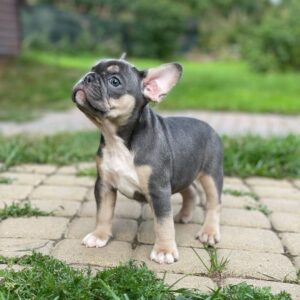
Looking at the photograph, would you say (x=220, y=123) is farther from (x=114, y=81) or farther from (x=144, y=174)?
(x=114, y=81)

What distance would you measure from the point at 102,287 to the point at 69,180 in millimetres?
2465

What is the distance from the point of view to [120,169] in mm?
3234

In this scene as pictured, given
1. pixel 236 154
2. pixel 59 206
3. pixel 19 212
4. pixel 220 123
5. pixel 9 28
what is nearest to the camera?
pixel 19 212

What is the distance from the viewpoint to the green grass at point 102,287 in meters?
2.56

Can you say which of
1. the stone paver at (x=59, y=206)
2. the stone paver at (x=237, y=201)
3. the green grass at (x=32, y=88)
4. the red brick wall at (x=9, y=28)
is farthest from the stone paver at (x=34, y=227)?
the red brick wall at (x=9, y=28)

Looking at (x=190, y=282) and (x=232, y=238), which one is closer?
(x=190, y=282)

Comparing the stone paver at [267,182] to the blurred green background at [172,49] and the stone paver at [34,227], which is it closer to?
the stone paver at [34,227]

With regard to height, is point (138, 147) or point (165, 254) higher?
point (138, 147)

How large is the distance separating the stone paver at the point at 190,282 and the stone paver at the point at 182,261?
9 cm

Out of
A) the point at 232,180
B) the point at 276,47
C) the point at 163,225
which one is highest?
the point at 163,225

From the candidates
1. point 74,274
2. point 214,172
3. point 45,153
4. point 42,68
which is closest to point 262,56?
point 42,68

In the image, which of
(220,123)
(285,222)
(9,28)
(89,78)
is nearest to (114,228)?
(89,78)

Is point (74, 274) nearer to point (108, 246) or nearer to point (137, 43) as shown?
point (108, 246)

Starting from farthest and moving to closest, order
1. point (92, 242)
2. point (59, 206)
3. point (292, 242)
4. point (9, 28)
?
1. point (9, 28)
2. point (59, 206)
3. point (292, 242)
4. point (92, 242)
